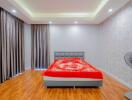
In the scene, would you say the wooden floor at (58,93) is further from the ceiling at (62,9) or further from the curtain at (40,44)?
the curtain at (40,44)

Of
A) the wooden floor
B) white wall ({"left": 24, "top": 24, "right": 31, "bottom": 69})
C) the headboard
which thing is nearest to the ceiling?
white wall ({"left": 24, "top": 24, "right": 31, "bottom": 69})

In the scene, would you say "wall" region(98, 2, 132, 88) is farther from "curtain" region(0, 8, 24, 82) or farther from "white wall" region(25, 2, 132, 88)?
"curtain" region(0, 8, 24, 82)

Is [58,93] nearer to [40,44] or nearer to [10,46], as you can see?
[10,46]

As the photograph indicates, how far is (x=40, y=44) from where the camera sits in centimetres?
688

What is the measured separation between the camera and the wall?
396 centimetres

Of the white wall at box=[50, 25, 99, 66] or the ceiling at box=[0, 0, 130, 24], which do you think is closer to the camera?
the ceiling at box=[0, 0, 130, 24]

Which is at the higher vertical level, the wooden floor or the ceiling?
the ceiling

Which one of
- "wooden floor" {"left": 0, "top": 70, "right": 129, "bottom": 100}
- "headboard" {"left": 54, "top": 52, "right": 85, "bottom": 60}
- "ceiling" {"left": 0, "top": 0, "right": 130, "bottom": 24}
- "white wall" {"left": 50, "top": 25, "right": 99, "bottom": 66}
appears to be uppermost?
"ceiling" {"left": 0, "top": 0, "right": 130, "bottom": 24}

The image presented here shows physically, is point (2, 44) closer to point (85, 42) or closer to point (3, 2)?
point (3, 2)

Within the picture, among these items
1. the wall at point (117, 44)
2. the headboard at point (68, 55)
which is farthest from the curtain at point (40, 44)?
the wall at point (117, 44)

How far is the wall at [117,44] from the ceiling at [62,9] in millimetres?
349

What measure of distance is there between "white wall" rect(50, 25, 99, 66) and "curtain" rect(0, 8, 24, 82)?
1607mm

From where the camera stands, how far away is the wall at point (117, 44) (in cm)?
396

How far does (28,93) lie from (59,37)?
3979mm
